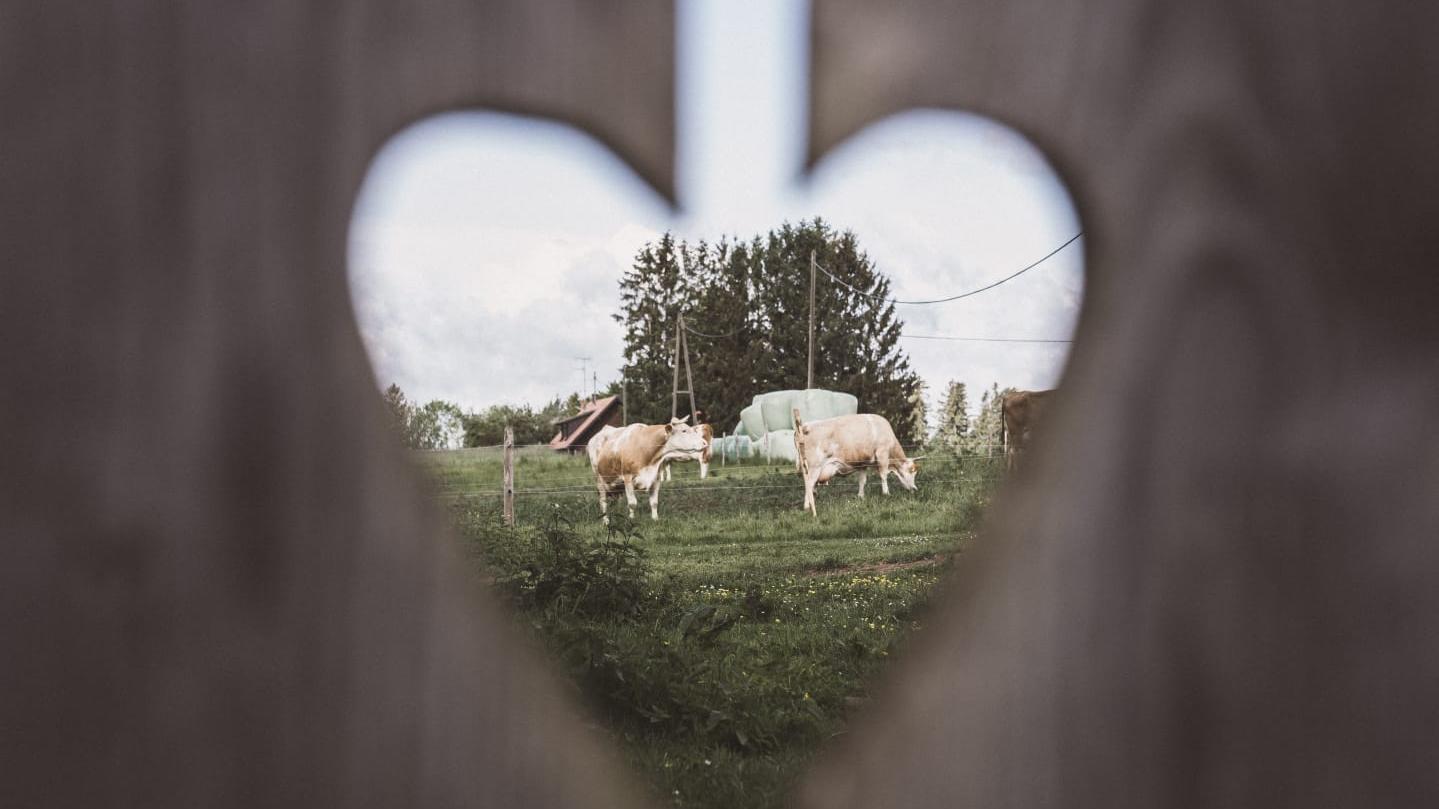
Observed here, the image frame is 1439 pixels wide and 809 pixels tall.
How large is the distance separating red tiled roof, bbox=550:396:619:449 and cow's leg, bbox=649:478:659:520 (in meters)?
1.22

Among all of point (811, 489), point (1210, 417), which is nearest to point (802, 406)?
point (811, 489)

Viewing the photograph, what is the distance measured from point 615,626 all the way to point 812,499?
5667 millimetres

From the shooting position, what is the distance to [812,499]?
8.48 metres

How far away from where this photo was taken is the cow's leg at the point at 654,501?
27.3 feet

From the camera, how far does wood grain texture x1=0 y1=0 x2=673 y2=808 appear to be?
0.45 meters

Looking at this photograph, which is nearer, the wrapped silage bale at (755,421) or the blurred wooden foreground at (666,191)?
the blurred wooden foreground at (666,191)

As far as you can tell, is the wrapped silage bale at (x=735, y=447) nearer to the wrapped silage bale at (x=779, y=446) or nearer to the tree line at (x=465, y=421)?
the wrapped silage bale at (x=779, y=446)

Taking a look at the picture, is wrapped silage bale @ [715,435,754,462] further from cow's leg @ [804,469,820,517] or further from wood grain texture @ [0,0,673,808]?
wood grain texture @ [0,0,673,808]

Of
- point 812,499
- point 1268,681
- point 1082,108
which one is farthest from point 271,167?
point 812,499

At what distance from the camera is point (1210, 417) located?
0.49 meters

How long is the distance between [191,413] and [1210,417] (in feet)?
1.63

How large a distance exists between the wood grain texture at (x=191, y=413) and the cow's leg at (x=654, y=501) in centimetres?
771

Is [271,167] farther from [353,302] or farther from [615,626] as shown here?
[615,626]

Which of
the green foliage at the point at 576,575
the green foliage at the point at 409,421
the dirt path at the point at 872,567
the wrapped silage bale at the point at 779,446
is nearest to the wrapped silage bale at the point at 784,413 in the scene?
the wrapped silage bale at the point at 779,446
